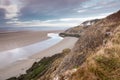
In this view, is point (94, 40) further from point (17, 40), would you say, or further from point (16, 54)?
point (17, 40)

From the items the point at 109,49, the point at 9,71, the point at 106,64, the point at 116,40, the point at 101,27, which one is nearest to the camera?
the point at 106,64

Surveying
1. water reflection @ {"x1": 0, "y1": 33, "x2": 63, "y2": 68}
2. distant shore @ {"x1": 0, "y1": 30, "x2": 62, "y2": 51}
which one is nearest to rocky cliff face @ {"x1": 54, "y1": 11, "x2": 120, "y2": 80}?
water reflection @ {"x1": 0, "y1": 33, "x2": 63, "y2": 68}

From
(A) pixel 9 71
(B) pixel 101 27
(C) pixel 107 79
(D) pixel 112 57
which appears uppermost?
(B) pixel 101 27

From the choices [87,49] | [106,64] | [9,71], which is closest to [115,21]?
[87,49]

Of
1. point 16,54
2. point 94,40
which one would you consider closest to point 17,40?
point 16,54

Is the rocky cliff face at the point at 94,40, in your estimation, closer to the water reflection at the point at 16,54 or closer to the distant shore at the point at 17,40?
the water reflection at the point at 16,54

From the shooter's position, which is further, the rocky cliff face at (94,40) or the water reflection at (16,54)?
the water reflection at (16,54)

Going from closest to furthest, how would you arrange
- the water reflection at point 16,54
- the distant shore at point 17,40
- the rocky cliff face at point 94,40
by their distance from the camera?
1. the rocky cliff face at point 94,40
2. the water reflection at point 16,54
3. the distant shore at point 17,40

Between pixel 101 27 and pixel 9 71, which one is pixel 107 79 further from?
pixel 9 71

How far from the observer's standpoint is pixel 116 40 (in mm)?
8500

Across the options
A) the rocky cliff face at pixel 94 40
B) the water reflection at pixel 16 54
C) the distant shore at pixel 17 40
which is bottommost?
the water reflection at pixel 16 54

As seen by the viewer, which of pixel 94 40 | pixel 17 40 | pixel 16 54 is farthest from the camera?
pixel 17 40

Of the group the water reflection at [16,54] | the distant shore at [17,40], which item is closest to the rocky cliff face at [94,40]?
the water reflection at [16,54]

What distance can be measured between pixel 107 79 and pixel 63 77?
1.53 metres
